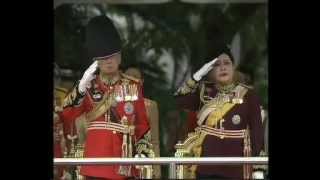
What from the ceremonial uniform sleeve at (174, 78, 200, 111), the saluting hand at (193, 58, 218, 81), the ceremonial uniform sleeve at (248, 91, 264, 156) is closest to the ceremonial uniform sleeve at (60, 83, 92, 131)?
the ceremonial uniform sleeve at (174, 78, 200, 111)

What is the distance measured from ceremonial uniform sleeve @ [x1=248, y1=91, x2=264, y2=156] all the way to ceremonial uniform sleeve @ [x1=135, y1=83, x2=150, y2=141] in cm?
59

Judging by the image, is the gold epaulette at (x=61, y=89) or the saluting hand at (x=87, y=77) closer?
the gold epaulette at (x=61, y=89)

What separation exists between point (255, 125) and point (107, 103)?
0.86 m

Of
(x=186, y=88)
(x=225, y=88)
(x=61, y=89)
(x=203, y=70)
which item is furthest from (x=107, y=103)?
(x=225, y=88)

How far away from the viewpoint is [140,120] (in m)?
→ 4.23

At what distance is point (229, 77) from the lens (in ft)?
13.8

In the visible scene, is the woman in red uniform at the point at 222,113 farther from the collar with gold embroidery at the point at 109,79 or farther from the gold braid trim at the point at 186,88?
the collar with gold embroidery at the point at 109,79

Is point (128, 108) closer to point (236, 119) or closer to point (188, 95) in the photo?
point (188, 95)

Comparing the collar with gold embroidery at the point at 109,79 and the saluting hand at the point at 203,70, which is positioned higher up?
the saluting hand at the point at 203,70

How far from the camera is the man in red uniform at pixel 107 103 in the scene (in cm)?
418

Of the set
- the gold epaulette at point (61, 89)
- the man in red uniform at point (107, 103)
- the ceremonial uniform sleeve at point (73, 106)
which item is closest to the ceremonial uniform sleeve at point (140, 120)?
the man in red uniform at point (107, 103)

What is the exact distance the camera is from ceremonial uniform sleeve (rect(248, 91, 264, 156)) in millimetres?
4062

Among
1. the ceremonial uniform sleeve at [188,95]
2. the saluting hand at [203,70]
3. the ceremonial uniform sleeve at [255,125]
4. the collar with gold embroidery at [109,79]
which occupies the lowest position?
the ceremonial uniform sleeve at [255,125]
